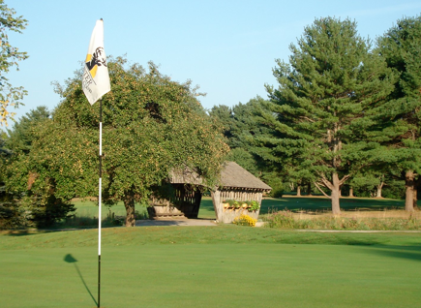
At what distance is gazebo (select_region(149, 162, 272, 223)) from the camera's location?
30.0 m

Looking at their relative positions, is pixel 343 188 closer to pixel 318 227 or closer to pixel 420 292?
pixel 318 227

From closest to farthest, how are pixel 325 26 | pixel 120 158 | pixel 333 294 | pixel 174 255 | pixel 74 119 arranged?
pixel 333 294 → pixel 174 255 → pixel 120 158 → pixel 74 119 → pixel 325 26

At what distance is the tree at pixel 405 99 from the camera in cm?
3691

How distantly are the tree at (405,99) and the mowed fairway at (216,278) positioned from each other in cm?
2380

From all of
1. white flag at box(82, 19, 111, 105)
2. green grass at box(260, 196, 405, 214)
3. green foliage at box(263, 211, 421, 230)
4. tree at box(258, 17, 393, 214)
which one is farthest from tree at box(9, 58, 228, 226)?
green grass at box(260, 196, 405, 214)

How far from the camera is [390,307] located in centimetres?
707

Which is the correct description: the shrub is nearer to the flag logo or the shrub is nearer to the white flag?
the white flag

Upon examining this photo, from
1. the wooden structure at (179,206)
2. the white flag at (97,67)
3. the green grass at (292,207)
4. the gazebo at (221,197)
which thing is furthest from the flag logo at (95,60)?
the green grass at (292,207)

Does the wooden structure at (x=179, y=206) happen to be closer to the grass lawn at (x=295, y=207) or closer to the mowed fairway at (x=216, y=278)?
the grass lawn at (x=295, y=207)

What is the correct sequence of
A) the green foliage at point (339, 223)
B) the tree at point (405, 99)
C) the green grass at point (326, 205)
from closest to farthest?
the green foliage at point (339, 223), the tree at point (405, 99), the green grass at point (326, 205)

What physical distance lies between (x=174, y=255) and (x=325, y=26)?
3125cm

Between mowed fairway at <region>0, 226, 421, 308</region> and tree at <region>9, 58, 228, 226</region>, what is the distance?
290 centimetres

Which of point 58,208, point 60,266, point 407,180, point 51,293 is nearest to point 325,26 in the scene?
point 407,180

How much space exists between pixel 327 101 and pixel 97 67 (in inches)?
1228
